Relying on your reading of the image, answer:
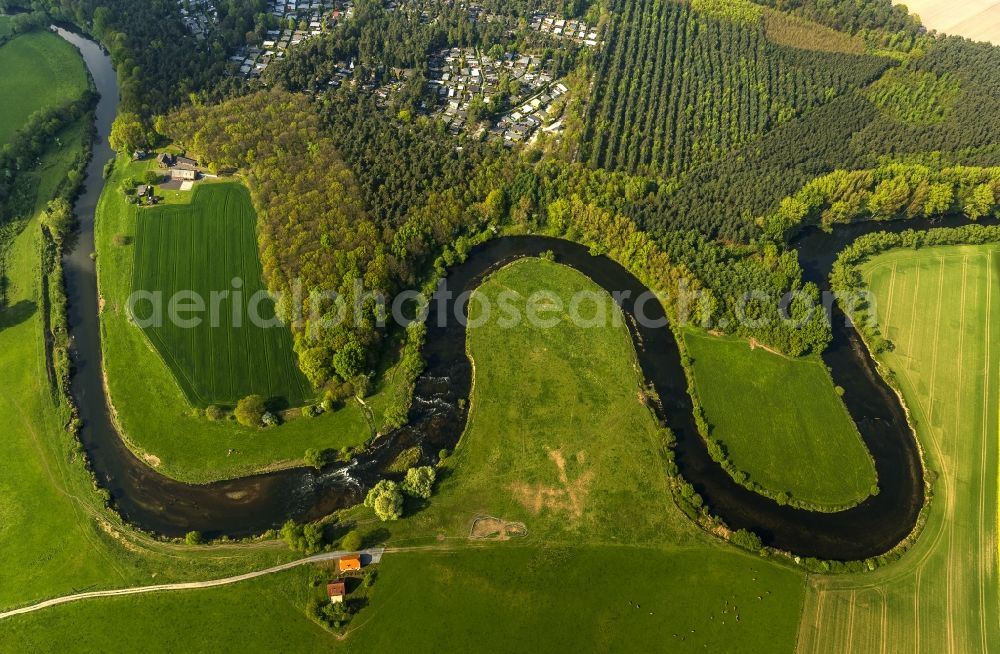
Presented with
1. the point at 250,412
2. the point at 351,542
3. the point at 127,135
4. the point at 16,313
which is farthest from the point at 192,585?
the point at 127,135

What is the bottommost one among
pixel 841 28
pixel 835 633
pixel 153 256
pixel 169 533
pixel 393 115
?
pixel 835 633

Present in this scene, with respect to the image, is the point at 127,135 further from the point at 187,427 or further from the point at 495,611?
the point at 495,611

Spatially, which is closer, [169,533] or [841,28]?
[169,533]

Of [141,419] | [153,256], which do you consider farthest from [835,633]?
[153,256]

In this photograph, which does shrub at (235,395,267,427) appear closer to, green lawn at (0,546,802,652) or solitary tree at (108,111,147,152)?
green lawn at (0,546,802,652)

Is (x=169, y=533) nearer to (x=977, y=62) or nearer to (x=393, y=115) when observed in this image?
(x=393, y=115)

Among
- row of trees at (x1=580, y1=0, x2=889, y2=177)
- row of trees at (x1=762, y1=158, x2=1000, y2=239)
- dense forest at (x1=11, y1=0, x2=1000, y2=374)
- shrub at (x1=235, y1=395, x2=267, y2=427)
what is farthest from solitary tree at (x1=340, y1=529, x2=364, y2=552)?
row of trees at (x1=762, y1=158, x2=1000, y2=239)
